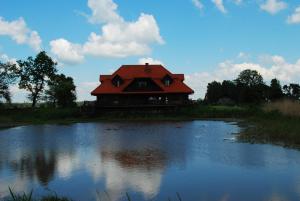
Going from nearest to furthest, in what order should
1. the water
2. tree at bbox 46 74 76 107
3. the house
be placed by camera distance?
the water, the house, tree at bbox 46 74 76 107

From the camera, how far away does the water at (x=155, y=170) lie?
40.7 ft

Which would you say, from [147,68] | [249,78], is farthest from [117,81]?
[249,78]

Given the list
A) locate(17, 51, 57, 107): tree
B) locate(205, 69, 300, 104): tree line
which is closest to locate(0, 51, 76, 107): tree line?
locate(17, 51, 57, 107): tree

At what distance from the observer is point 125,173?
15383 mm

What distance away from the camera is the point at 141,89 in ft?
200

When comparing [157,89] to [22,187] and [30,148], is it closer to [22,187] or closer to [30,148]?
[30,148]

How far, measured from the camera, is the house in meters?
59.8

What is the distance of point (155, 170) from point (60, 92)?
2072 inches

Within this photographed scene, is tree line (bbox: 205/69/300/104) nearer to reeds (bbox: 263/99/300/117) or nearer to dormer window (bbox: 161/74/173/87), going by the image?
dormer window (bbox: 161/74/173/87)

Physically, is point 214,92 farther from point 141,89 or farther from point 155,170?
point 155,170

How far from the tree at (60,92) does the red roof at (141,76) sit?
611 centimetres

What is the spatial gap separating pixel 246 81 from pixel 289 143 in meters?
88.5

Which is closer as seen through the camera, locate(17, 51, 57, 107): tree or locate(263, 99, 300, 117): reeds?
locate(263, 99, 300, 117): reeds

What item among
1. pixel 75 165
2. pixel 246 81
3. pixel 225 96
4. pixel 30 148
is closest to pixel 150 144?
pixel 30 148
